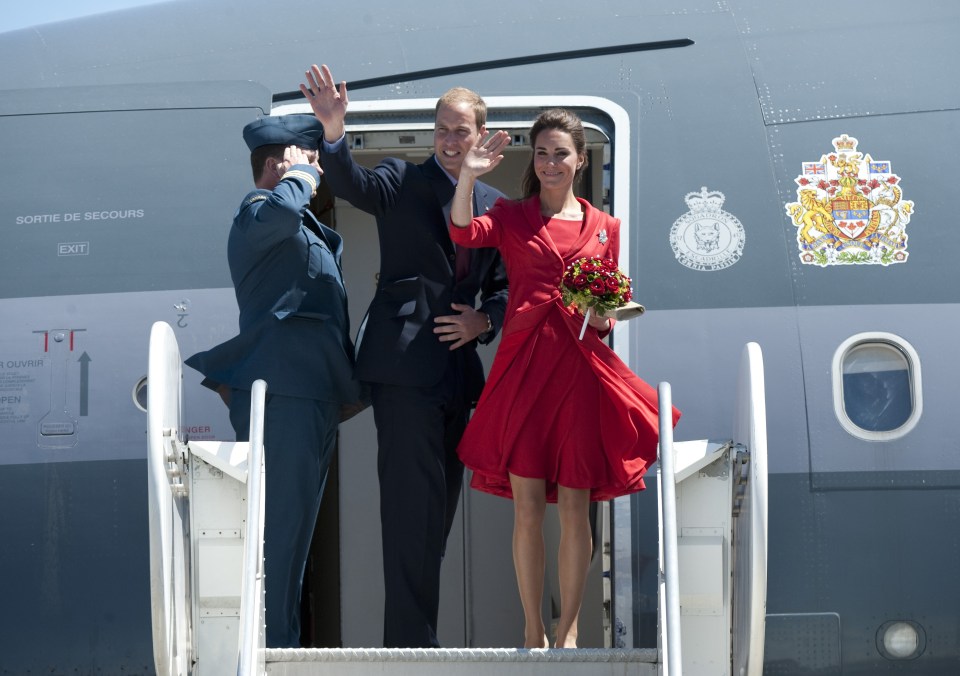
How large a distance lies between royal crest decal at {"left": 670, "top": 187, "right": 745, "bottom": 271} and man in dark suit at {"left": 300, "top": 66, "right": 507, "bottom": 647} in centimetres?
76

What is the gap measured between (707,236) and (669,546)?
173cm

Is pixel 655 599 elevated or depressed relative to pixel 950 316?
depressed

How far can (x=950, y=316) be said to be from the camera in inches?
185

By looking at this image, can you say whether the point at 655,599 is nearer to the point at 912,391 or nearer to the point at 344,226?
the point at 912,391

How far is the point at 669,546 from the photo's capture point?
3439 mm

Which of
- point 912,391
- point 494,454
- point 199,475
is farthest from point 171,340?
point 912,391

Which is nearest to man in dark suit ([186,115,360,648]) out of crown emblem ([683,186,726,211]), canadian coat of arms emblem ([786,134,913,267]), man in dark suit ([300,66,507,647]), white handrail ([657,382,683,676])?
man in dark suit ([300,66,507,647])

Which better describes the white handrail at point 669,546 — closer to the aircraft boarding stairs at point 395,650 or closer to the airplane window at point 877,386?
the aircraft boarding stairs at point 395,650

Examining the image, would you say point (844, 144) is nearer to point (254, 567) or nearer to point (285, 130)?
point (285, 130)

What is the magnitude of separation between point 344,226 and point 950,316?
290 centimetres

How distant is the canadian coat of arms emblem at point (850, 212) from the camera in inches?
188

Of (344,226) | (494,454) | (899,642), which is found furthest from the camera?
(344,226)

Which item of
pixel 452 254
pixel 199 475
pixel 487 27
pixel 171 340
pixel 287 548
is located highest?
pixel 487 27

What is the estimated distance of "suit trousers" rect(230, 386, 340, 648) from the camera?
4.21 metres
